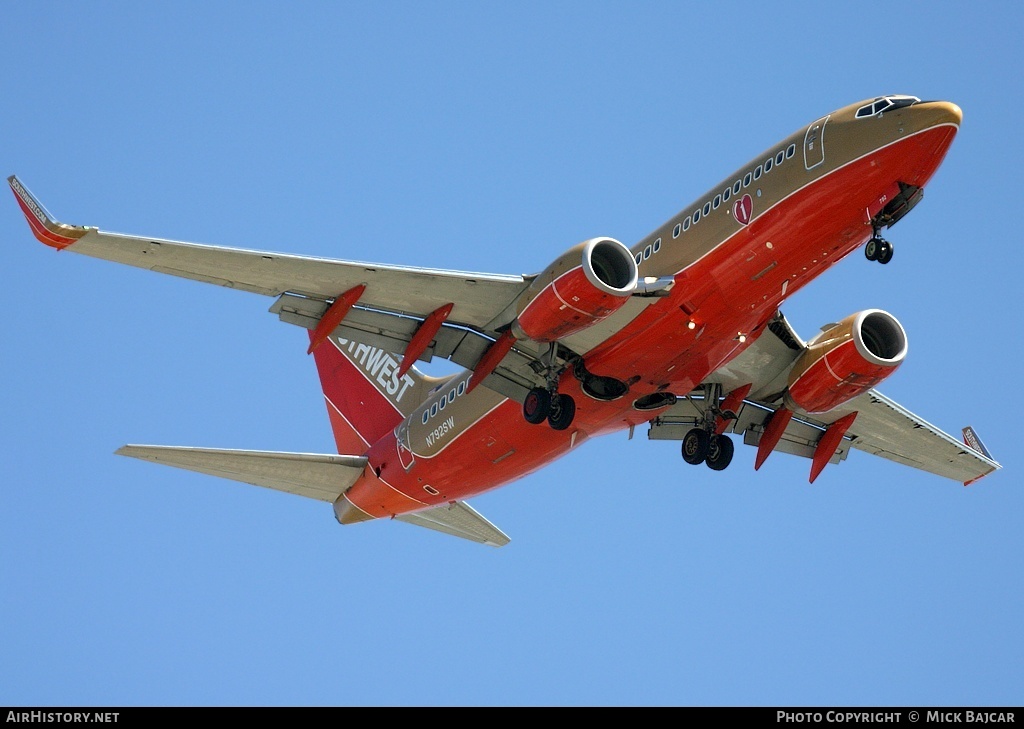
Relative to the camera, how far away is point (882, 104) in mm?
26156

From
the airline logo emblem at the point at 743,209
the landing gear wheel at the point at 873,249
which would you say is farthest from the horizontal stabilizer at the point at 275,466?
the landing gear wheel at the point at 873,249

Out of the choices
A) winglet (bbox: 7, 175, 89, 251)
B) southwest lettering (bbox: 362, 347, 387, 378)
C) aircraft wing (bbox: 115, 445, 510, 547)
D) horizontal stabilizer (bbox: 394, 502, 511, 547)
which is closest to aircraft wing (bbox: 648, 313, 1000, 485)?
horizontal stabilizer (bbox: 394, 502, 511, 547)

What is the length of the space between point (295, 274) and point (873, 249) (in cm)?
1212

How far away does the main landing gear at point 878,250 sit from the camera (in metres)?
26.5

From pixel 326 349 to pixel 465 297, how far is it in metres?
10.5

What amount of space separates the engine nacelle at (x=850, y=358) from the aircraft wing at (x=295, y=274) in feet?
24.8

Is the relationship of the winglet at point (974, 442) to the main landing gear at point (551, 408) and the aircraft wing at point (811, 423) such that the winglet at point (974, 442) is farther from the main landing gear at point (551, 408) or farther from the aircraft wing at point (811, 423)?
the main landing gear at point (551, 408)

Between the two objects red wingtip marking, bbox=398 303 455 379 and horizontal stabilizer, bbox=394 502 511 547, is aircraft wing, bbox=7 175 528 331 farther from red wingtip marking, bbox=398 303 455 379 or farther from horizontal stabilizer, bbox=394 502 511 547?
horizontal stabilizer, bbox=394 502 511 547

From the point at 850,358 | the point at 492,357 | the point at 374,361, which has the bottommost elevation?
the point at 492,357

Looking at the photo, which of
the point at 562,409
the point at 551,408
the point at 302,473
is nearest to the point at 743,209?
the point at 562,409

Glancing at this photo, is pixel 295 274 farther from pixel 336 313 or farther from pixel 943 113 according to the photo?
pixel 943 113

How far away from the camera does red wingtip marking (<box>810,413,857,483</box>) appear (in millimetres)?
35469

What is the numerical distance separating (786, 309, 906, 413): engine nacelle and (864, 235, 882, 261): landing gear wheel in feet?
12.9
